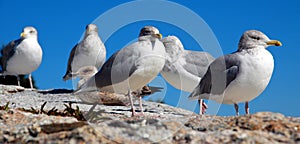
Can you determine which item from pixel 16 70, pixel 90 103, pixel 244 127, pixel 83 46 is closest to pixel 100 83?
pixel 90 103

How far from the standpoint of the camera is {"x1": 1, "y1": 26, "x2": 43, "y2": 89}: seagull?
16.6m

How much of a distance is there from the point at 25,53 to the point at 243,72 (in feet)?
37.7

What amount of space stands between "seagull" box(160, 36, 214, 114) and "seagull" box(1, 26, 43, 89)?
755 cm

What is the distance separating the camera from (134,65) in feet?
23.0

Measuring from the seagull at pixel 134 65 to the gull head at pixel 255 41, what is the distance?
1362mm

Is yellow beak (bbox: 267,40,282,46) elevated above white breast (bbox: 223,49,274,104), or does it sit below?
above

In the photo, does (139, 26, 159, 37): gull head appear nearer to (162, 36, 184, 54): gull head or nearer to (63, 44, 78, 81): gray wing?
(162, 36, 184, 54): gull head

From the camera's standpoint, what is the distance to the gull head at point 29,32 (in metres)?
16.6

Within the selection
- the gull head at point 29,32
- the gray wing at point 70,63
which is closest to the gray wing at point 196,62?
the gray wing at point 70,63

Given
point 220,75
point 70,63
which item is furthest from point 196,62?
point 70,63

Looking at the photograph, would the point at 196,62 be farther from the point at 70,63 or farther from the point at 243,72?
the point at 70,63

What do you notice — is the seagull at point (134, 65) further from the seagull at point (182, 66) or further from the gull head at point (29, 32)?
the gull head at point (29, 32)

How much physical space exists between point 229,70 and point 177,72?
291 centimetres

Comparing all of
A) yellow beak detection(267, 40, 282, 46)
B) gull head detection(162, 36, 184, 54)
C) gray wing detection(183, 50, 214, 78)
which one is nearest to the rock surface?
yellow beak detection(267, 40, 282, 46)
